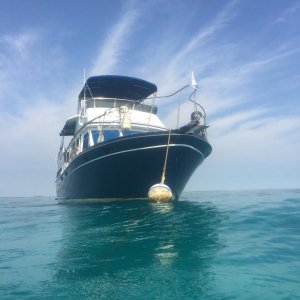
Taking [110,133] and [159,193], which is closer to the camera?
[159,193]

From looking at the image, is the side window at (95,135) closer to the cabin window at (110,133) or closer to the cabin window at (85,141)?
the cabin window at (110,133)

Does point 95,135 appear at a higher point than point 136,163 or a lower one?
higher

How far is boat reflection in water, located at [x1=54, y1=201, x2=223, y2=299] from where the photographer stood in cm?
375

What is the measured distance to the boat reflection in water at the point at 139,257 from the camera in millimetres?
3750

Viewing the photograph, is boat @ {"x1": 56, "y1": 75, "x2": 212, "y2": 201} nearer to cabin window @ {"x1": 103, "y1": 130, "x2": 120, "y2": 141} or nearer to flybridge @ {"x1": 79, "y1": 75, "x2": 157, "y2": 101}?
cabin window @ {"x1": 103, "y1": 130, "x2": 120, "y2": 141}

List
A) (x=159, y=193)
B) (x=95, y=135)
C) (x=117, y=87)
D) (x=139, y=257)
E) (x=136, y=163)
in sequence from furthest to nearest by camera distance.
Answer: (x=117, y=87), (x=95, y=135), (x=136, y=163), (x=159, y=193), (x=139, y=257)

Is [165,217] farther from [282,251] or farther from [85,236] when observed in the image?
[282,251]

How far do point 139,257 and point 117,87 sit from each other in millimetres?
17296

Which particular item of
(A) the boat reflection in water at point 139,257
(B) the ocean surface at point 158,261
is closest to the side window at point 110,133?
(A) the boat reflection in water at point 139,257

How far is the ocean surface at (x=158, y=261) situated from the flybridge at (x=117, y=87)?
14223 millimetres

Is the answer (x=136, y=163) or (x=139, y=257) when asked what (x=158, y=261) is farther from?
(x=136, y=163)

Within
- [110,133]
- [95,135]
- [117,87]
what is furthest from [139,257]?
[117,87]

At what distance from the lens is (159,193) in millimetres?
13281

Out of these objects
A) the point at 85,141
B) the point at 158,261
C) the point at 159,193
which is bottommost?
the point at 158,261
